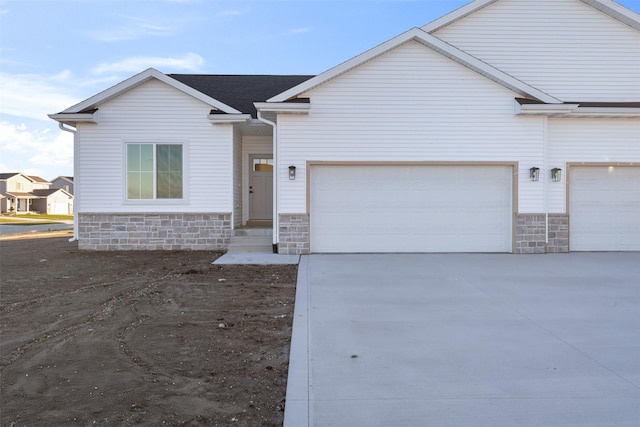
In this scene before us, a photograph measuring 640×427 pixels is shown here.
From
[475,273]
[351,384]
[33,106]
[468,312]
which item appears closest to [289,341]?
[351,384]

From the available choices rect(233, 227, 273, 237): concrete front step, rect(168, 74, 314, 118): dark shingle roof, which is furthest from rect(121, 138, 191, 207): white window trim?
rect(168, 74, 314, 118): dark shingle roof

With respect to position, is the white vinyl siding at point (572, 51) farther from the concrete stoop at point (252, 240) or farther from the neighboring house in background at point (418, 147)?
the concrete stoop at point (252, 240)

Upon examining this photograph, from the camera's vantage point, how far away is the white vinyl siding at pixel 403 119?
1076 centimetres

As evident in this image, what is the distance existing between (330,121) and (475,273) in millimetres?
4799

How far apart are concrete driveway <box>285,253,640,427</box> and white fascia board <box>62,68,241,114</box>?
20.3 ft

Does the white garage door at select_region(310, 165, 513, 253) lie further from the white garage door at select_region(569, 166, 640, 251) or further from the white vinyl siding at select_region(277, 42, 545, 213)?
the white garage door at select_region(569, 166, 640, 251)

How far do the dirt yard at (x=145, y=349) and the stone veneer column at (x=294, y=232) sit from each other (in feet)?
Result: 7.97

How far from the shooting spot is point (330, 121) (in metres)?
10.8

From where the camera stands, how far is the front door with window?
47.1ft

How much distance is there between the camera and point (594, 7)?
1205cm

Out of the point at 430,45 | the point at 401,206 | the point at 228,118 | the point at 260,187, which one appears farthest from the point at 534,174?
the point at 260,187

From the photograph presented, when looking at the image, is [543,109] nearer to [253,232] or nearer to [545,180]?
[545,180]

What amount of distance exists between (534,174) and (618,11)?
5001 mm

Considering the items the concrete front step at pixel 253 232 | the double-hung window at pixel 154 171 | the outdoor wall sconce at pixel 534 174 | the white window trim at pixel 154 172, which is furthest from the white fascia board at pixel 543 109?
the double-hung window at pixel 154 171
